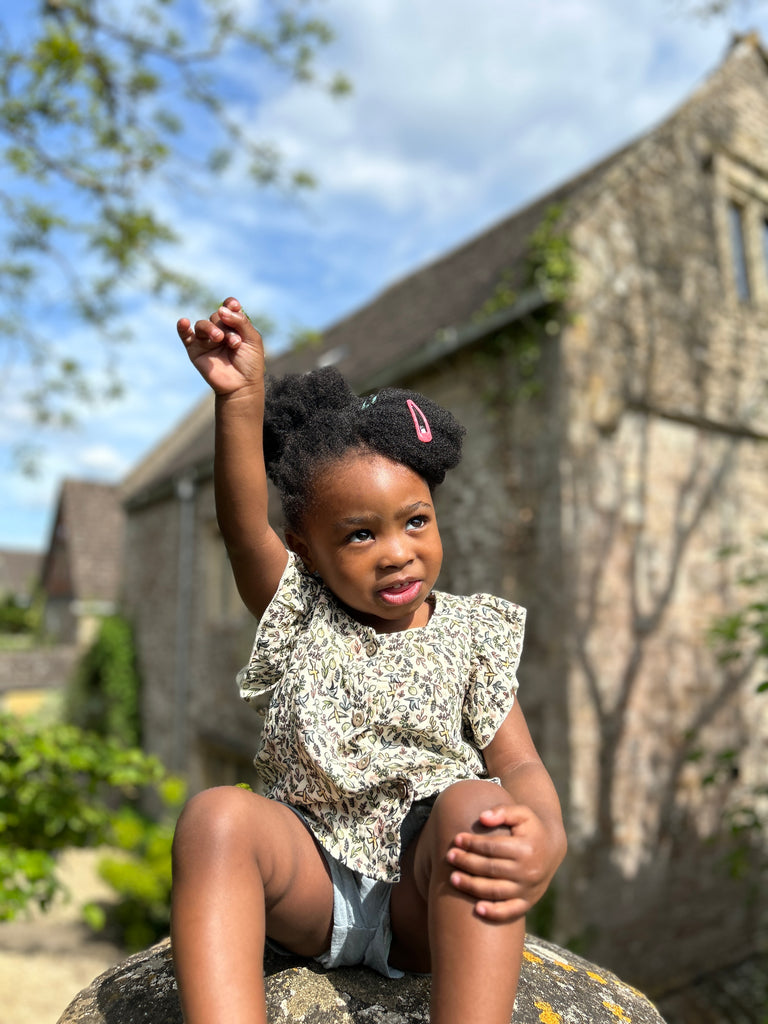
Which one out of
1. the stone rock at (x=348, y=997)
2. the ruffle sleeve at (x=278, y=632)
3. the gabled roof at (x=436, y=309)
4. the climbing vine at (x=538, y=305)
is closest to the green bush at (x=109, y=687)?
the gabled roof at (x=436, y=309)

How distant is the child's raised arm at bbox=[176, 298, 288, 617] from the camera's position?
1.53 metres

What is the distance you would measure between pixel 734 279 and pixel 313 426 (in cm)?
697

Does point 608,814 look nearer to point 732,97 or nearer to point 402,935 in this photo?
point 402,935

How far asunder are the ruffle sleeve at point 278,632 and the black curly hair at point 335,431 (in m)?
0.13

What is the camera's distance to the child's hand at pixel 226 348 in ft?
5.01

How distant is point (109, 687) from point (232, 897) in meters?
13.2

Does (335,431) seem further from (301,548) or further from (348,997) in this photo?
(348,997)

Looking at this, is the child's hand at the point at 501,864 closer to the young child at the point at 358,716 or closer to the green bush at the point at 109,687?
the young child at the point at 358,716

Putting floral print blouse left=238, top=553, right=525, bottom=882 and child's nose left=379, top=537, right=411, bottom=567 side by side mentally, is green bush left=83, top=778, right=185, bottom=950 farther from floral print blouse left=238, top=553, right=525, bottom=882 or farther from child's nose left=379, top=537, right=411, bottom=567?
child's nose left=379, top=537, right=411, bottom=567

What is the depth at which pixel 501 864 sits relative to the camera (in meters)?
1.25

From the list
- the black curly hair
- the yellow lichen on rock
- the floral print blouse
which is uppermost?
the black curly hair

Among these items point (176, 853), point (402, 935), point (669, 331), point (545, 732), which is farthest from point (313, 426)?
point (669, 331)

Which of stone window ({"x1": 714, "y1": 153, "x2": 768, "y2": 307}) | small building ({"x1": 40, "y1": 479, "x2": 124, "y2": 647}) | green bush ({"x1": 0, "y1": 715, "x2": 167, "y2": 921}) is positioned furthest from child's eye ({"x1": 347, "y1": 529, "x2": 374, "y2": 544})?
small building ({"x1": 40, "y1": 479, "x2": 124, "y2": 647})

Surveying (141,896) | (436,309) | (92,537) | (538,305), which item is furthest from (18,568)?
(538,305)
